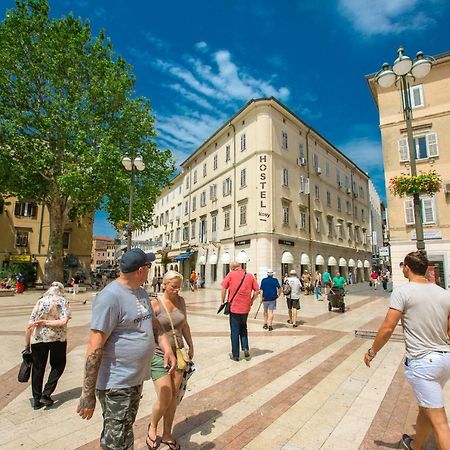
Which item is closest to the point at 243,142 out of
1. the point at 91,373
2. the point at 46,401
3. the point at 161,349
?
the point at 46,401

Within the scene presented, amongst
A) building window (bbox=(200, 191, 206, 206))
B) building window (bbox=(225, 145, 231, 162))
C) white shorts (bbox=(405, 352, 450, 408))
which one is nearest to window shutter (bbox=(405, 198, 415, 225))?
building window (bbox=(225, 145, 231, 162))

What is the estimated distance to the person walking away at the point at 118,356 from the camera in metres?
2.17

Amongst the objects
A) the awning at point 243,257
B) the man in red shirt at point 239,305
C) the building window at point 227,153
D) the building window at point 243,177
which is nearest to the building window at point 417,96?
the building window at point 243,177

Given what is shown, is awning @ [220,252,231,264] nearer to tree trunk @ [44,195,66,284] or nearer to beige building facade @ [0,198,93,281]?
tree trunk @ [44,195,66,284]

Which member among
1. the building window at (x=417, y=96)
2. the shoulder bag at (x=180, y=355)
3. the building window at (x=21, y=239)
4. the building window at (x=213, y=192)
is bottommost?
the shoulder bag at (x=180, y=355)

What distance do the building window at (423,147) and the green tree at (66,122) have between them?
626 inches

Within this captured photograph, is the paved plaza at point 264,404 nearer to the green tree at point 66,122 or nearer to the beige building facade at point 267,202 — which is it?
the green tree at point 66,122

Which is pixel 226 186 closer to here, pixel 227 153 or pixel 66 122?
pixel 227 153

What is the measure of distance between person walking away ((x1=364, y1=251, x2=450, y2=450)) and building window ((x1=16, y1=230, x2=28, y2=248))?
36.0m

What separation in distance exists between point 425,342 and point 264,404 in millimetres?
2370

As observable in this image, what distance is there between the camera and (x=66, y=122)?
2027 cm

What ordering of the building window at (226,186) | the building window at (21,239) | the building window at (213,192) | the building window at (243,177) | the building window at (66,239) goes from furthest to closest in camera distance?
the building window at (66,239)
the building window at (213,192)
the building window at (21,239)
the building window at (226,186)
the building window at (243,177)

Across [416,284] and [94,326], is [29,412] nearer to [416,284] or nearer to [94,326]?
[94,326]

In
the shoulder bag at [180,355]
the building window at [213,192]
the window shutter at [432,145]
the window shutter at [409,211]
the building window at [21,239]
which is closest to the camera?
the shoulder bag at [180,355]
